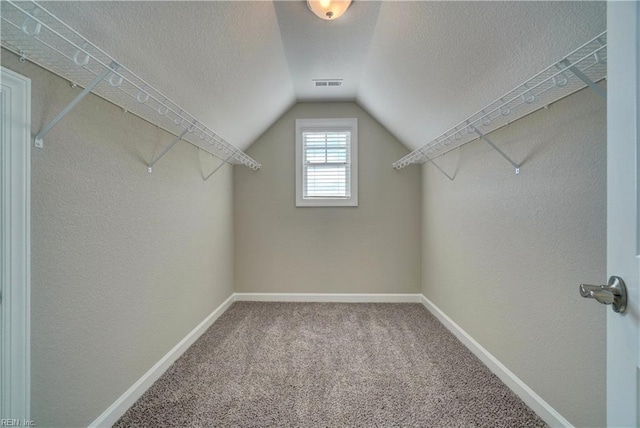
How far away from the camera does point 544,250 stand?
57.9 inches

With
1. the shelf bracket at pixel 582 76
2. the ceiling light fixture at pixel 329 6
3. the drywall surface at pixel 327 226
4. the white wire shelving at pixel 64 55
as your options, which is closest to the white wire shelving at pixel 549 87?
the shelf bracket at pixel 582 76

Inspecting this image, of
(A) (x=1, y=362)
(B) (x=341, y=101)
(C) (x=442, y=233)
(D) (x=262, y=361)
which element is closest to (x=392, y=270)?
(C) (x=442, y=233)

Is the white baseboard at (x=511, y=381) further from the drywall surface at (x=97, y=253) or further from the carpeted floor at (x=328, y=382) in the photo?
the drywall surface at (x=97, y=253)

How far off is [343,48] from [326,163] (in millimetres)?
1468

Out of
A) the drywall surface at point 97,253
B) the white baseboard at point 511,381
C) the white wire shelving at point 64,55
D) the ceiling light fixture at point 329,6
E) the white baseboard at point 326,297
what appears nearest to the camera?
the white wire shelving at point 64,55

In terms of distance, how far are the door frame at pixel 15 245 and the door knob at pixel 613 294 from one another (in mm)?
1795

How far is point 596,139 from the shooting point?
1.19 meters

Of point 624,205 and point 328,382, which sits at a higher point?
point 624,205

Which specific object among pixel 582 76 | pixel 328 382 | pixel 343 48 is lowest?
pixel 328 382

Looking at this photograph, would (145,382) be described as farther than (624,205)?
Yes

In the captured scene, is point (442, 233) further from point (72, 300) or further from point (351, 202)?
point (72, 300)

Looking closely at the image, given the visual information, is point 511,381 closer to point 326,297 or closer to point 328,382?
point 328,382

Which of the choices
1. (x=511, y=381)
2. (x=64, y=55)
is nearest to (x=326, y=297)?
(x=511, y=381)

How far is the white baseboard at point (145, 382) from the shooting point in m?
1.41
